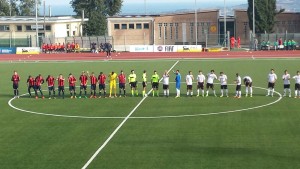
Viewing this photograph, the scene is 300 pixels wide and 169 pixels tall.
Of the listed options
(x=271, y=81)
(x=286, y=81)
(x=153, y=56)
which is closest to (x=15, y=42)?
(x=153, y=56)

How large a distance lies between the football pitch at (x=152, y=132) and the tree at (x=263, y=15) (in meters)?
48.0

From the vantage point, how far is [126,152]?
22281 mm

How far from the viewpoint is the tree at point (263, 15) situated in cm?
8662

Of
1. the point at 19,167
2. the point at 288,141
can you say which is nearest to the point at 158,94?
the point at 288,141

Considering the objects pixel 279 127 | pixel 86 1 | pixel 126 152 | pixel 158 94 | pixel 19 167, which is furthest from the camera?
pixel 86 1

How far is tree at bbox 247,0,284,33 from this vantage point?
86625mm

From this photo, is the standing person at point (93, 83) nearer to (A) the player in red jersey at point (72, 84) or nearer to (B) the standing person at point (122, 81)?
(A) the player in red jersey at point (72, 84)

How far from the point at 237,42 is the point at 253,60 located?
2168 cm

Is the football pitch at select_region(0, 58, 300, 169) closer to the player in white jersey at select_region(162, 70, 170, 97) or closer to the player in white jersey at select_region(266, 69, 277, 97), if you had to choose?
the player in white jersey at select_region(266, 69, 277, 97)

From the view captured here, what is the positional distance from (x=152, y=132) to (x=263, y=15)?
64.5 metres

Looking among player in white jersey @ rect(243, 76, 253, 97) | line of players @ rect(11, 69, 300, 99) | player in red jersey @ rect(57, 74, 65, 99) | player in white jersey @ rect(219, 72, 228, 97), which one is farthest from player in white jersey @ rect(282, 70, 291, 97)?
player in red jersey @ rect(57, 74, 65, 99)

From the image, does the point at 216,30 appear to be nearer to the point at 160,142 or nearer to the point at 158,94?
the point at 158,94

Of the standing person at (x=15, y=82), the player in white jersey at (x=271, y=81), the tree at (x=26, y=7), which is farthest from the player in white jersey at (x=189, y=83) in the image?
the tree at (x=26, y=7)

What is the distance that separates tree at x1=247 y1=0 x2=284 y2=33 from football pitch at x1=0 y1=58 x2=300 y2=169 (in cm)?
4804
